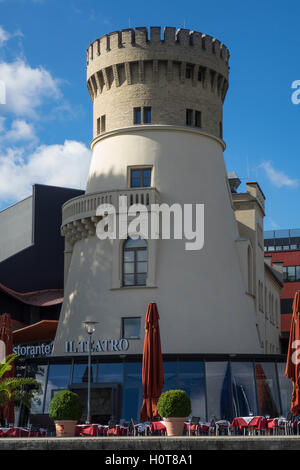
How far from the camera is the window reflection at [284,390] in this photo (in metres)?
40.1

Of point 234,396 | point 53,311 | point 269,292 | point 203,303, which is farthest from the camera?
point 269,292

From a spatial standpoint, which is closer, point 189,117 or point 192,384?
point 192,384

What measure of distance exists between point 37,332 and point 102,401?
1052cm

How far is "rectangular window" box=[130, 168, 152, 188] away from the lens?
1793 inches

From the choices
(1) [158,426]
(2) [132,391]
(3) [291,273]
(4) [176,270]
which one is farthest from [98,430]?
(3) [291,273]

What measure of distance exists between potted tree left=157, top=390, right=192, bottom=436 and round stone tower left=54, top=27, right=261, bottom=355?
1366cm

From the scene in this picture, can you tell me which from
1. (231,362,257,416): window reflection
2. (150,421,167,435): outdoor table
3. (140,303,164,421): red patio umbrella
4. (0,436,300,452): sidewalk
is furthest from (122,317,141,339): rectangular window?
(0,436,300,452): sidewalk

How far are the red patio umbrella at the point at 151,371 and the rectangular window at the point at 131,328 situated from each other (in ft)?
26.6

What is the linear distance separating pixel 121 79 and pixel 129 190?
708 centimetres

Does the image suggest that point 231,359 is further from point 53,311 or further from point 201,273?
point 53,311

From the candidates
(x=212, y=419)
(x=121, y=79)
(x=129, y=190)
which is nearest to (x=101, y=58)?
(x=121, y=79)

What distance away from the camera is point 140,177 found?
45.7 metres

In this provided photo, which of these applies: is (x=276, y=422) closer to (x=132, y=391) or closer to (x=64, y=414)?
(x=64, y=414)
